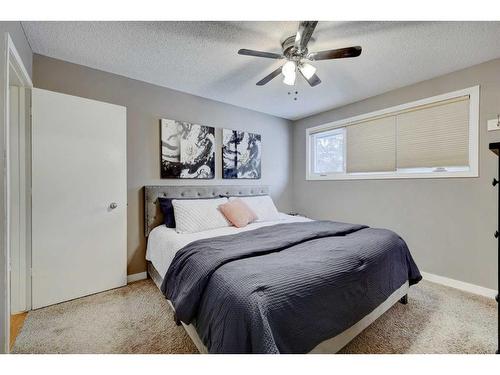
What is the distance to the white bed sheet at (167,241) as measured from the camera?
1951 millimetres

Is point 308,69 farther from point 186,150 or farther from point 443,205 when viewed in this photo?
point 443,205

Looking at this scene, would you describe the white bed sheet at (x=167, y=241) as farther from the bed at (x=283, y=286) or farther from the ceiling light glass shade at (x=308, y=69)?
the ceiling light glass shade at (x=308, y=69)

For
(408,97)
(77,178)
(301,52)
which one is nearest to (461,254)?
(408,97)

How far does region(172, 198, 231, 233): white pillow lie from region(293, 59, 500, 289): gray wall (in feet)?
6.62

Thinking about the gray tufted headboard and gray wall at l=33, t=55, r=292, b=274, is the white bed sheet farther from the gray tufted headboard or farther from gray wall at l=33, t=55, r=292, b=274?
gray wall at l=33, t=55, r=292, b=274

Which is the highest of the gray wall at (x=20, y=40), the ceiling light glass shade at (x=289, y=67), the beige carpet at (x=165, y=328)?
the gray wall at (x=20, y=40)

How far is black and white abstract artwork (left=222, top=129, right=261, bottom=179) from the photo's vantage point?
10.9ft

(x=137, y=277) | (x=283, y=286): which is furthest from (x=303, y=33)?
(x=137, y=277)

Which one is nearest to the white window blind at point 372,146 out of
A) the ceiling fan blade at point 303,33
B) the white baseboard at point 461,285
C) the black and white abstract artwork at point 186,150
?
the white baseboard at point 461,285

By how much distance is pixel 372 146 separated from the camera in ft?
10.4

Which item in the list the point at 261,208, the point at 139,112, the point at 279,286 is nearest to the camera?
the point at 279,286

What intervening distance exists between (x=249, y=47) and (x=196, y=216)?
5.68ft

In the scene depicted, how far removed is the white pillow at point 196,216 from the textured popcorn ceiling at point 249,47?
1.43 metres
